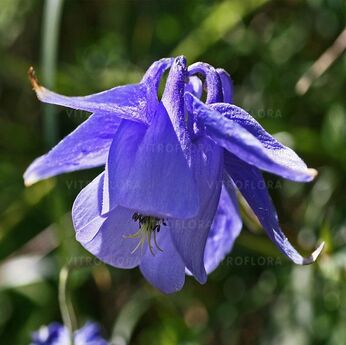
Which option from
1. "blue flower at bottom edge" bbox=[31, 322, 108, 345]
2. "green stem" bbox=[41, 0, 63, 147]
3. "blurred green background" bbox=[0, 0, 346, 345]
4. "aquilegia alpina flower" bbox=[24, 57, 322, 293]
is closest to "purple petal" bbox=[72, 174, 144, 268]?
"aquilegia alpina flower" bbox=[24, 57, 322, 293]

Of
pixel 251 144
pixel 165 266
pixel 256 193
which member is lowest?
pixel 165 266

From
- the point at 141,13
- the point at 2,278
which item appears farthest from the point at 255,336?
the point at 141,13

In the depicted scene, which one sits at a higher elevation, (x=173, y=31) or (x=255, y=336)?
(x=173, y=31)

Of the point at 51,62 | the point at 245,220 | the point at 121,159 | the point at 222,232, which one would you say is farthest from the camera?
the point at 51,62

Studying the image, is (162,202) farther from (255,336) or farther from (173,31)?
(173,31)

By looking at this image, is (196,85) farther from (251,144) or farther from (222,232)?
(251,144)

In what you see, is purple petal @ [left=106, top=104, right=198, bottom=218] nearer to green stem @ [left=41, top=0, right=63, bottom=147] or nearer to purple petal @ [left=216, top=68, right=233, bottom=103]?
purple petal @ [left=216, top=68, right=233, bottom=103]

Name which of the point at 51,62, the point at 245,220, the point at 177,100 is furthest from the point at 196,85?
the point at 51,62
